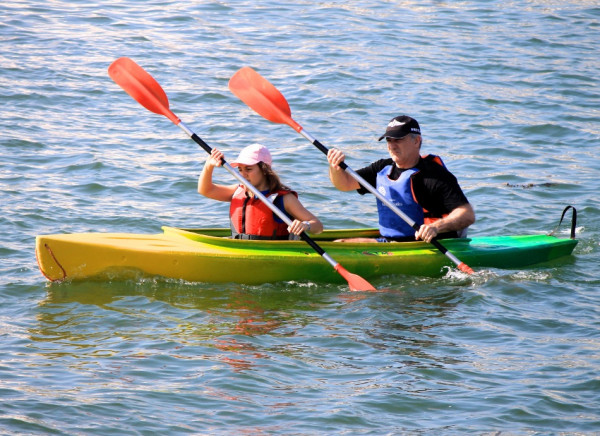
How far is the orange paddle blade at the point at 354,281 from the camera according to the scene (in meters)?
6.30

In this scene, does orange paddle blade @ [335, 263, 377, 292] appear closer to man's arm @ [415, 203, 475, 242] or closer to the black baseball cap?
man's arm @ [415, 203, 475, 242]

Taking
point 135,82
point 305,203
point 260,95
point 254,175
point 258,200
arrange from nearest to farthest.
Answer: point 254,175, point 258,200, point 135,82, point 260,95, point 305,203

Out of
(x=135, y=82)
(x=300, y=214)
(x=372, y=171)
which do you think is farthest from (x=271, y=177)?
(x=135, y=82)

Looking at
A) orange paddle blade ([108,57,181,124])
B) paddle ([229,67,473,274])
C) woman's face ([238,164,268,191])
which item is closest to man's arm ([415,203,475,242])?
woman's face ([238,164,268,191])

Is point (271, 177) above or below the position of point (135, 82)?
below

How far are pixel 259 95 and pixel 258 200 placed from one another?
118 centimetres

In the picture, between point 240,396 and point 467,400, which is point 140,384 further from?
point 467,400

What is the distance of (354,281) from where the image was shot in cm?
631

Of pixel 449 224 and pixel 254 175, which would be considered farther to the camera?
pixel 449 224

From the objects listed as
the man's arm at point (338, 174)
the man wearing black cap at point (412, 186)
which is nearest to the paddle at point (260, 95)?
the man's arm at point (338, 174)

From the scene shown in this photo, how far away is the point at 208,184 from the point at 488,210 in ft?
10.5

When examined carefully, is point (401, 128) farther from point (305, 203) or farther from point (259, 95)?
point (305, 203)

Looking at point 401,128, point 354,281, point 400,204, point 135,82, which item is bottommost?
point 354,281

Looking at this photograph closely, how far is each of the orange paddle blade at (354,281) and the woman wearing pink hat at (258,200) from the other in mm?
316
